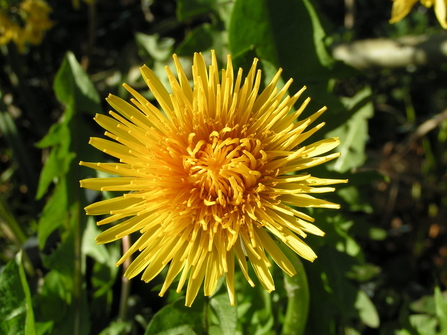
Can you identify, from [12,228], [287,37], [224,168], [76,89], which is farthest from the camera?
[12,228]

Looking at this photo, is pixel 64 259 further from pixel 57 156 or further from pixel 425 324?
pixel 425 324

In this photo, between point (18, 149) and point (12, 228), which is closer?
point (12, 228)

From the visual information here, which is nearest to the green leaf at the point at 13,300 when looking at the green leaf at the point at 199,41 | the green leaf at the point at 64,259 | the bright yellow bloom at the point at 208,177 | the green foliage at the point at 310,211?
the green foliage at the point at 310,211

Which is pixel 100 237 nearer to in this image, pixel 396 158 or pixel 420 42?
pixel 420 42

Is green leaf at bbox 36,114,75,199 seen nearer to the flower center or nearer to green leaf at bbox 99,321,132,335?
green leaf at bbox 99,321,132,335

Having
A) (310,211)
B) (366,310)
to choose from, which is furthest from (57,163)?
(366,310)

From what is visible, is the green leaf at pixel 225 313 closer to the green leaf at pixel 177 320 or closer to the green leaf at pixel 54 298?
the green leaf at pixel 177 320
